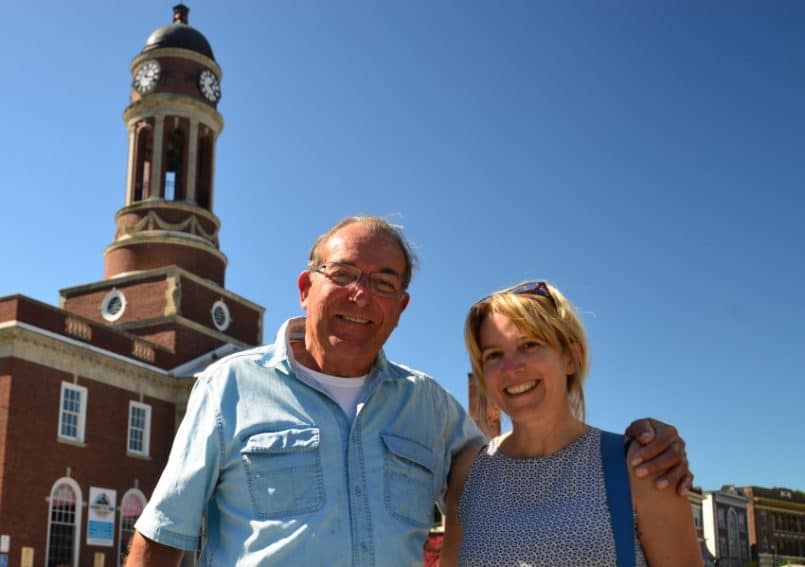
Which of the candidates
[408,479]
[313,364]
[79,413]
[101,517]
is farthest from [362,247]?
[101,517]

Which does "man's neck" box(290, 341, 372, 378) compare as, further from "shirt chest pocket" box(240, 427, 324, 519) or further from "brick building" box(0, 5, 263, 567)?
"brick building" box(0, 5, 263, 567)

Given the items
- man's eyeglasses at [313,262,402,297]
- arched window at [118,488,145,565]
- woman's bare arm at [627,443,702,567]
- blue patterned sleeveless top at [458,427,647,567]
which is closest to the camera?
woman's bare arm at [627,443,702,567]

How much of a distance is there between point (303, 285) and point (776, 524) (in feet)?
335

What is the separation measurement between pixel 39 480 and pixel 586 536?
27740 millimetres

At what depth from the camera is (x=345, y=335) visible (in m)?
3.90

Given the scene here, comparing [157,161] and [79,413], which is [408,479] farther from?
[157,161]

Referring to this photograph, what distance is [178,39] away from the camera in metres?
41.6

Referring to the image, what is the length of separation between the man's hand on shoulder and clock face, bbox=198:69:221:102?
40591 mm

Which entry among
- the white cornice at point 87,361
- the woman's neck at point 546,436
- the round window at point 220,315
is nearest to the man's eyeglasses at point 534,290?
the woman's neck at point 546,436

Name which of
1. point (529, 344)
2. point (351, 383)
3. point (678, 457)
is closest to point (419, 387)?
point (351, 383)

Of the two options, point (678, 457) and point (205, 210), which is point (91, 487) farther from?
point (678, 457)

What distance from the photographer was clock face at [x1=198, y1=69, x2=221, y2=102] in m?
41.7

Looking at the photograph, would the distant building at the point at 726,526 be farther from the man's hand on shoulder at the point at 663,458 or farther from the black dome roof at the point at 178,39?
the man's hand on shoulder at the point at 663,458

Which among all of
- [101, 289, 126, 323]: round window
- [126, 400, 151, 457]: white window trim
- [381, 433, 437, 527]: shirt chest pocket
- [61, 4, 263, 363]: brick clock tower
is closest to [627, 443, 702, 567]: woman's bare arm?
[381, 433, 437, 527]: shirt chest pocket
